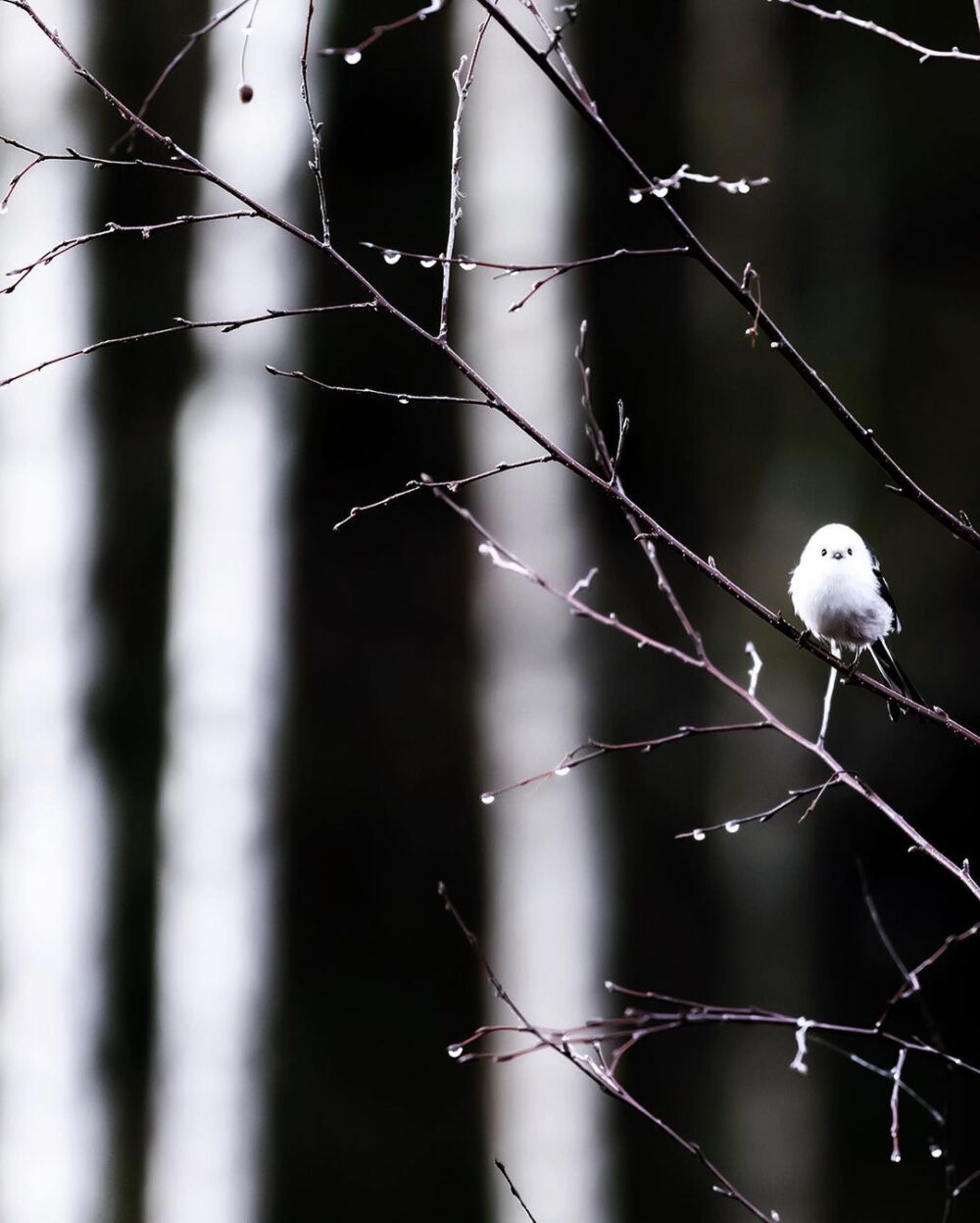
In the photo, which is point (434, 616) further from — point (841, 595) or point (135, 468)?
point (841, 595)

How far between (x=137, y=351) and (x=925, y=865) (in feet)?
8.55

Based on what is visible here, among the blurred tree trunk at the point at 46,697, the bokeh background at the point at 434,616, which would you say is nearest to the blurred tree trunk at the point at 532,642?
the bokeh background at the point at 434,616

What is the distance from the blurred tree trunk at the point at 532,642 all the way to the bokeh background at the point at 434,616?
1cm

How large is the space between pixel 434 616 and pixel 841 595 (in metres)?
1.83

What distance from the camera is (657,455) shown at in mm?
2977

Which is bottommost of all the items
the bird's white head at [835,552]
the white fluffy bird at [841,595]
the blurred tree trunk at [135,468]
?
the white fluffy bird at [841,595]

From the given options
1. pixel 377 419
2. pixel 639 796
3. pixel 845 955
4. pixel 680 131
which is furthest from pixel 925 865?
pixel 680 131

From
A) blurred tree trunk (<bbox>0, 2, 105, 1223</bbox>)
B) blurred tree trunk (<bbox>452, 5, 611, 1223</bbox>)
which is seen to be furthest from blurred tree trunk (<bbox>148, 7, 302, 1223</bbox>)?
blurred tree trunk (<bbox>452, 5, 611, 1223</bbox>)

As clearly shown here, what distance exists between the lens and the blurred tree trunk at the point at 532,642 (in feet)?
9.40

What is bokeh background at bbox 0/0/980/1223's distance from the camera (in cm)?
282

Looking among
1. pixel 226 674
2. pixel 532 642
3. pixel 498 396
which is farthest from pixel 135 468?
pixel 498 396

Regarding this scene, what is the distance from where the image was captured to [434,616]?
303 centimetres

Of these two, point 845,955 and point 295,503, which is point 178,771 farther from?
point 845,955

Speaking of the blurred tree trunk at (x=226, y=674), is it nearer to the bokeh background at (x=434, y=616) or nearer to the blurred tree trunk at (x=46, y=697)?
the bokeh background at (x=434, y=616)
